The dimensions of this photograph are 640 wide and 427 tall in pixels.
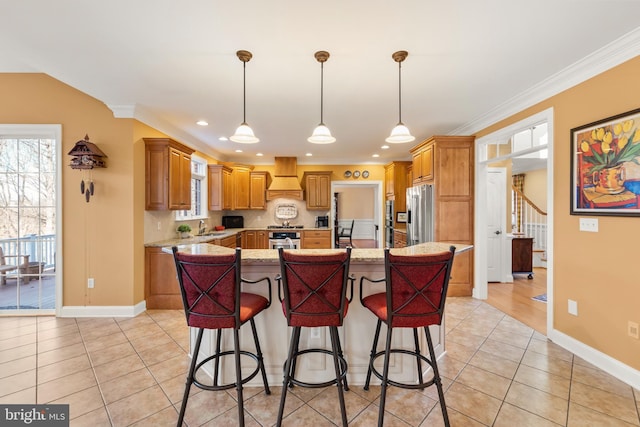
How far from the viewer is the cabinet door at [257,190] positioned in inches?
259

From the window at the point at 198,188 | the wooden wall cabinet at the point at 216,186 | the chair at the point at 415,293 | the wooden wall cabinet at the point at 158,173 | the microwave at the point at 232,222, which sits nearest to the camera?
the chair at the point at 415,293

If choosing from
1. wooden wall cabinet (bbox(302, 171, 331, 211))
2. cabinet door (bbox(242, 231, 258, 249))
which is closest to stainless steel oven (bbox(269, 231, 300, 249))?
cabinet door (bbox(242, 231, 258, 249))

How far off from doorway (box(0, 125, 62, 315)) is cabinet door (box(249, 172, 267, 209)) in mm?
3533

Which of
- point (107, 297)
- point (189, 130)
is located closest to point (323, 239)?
point (189, 130)

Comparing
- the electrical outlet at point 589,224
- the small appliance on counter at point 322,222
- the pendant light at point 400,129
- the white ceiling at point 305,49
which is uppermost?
A: the white ceiling at point 305,49

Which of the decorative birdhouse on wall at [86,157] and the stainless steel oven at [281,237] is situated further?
the stainless steel oven at [281,237]

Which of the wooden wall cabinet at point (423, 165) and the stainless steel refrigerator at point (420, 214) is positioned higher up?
the wooden wall cabinet at point (423, 165)

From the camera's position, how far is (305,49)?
224 centimetres

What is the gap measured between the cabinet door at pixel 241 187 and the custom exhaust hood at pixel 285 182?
53 centimetres

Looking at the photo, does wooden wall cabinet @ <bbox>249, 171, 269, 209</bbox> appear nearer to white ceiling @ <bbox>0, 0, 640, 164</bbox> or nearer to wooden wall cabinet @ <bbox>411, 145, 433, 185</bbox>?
white ceiling @ <bbox>0, 0, 640, 164</bbox>

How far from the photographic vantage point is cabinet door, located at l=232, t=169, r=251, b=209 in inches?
252

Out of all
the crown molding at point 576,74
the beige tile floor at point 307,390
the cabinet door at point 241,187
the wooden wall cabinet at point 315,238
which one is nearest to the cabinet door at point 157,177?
the beige tile floor at point 307,390

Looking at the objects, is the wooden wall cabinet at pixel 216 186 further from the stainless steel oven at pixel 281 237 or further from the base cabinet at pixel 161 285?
the base cabinet at pixel 161 285

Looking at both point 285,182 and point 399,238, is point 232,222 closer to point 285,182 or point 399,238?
point 285,182
